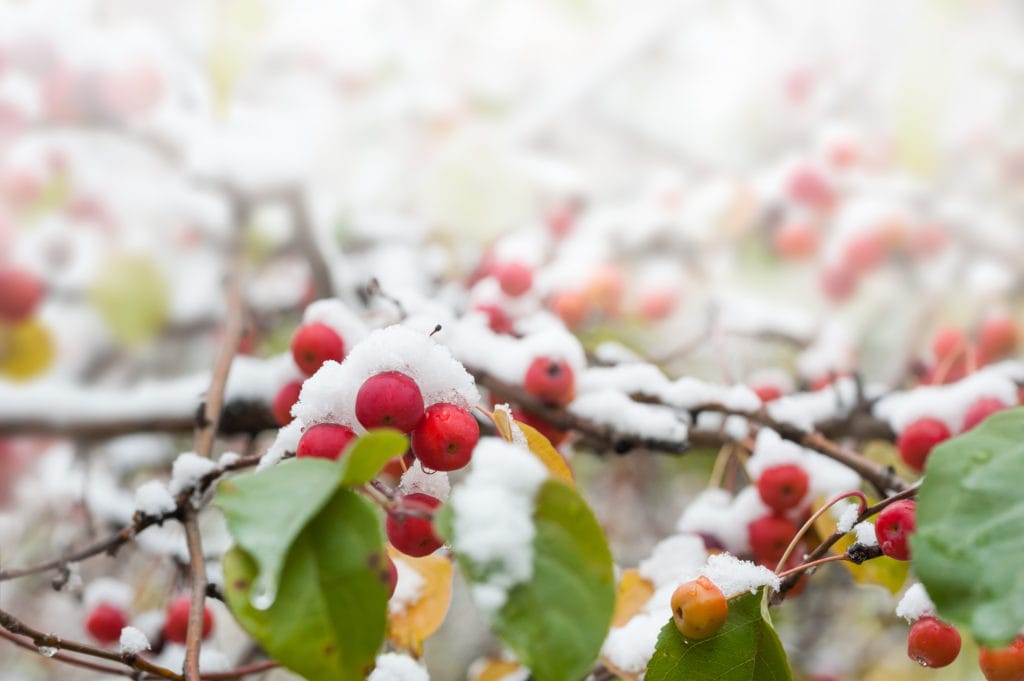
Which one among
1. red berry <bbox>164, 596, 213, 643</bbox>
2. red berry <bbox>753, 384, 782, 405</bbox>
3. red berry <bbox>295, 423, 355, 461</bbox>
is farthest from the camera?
red berry <bbox>753, 384, 782, 405</bbox>

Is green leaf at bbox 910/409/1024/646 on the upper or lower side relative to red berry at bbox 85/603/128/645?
upper

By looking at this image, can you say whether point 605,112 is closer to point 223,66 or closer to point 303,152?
point 303,152

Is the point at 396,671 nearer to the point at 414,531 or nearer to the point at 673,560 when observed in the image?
the point at 414,531

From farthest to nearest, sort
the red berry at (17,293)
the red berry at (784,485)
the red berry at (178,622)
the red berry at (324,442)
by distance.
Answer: the red berry at (17,293) → the red berry at (178,622) → the red berry at (784,485) → the red berry at (324,442)

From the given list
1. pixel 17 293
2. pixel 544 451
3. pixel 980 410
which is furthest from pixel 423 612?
pixel 17 293

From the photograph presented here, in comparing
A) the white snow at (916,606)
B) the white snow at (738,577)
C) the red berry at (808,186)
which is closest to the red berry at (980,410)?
the white snow at (916,606)

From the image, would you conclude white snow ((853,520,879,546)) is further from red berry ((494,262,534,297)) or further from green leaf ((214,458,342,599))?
red berry ((494,262,534,297))

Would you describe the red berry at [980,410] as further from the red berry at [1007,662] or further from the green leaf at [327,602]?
the green leaf at [327,602]

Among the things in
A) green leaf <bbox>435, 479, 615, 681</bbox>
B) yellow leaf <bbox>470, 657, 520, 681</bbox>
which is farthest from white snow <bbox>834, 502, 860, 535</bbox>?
yellow leaf <bbox>470, 657, 520, 681</bbox>
